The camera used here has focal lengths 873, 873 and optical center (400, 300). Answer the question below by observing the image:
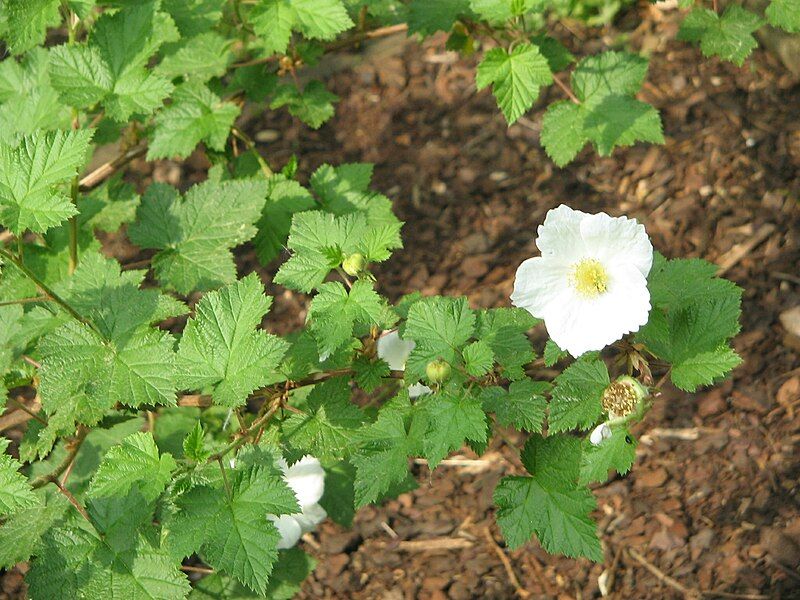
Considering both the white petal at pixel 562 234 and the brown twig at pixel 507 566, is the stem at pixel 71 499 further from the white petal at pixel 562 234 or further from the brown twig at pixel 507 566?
the brown twig at pixel 507 566

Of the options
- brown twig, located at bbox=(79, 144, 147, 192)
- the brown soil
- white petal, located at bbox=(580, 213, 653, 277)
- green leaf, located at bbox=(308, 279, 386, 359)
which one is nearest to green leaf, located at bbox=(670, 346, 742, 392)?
white petal, located at bbox=(580, 213, 653, 277)

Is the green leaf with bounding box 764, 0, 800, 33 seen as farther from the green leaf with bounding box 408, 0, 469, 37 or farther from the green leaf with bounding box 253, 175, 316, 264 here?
the green leaf with bounding box 253, 175, 316, 264

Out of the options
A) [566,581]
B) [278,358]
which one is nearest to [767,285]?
[566,581]

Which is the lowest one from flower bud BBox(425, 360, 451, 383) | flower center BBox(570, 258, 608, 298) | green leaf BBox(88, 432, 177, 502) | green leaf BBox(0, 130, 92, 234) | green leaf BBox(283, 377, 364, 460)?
green leaf BBox(283, 377, 364, 460)

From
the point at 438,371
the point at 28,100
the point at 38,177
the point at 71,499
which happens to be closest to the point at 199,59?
the point at 28,100

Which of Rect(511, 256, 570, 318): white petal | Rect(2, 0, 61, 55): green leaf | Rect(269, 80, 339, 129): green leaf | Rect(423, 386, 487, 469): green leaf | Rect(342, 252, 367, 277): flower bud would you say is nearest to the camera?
Rect(423, 386, 487, 469): green leaf

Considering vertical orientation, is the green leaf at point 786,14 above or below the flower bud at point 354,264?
below

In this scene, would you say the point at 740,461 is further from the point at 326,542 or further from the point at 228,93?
the point at 228,93

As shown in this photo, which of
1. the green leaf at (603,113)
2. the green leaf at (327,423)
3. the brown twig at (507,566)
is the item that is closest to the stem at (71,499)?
the green leaf at (327,423)
